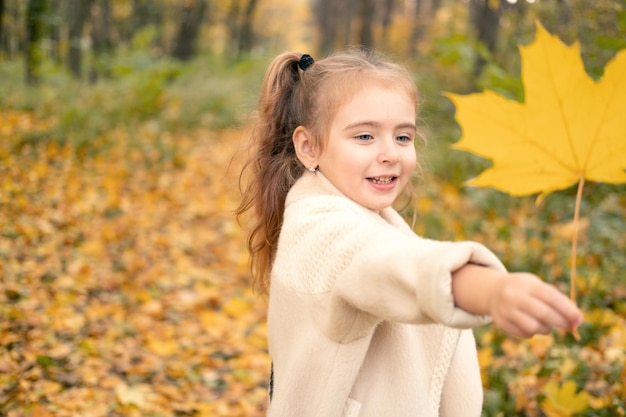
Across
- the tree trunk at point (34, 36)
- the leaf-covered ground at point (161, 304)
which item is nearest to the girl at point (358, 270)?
the leaf-covered ground at point (161, 304)

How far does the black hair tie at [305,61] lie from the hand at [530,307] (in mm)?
1170

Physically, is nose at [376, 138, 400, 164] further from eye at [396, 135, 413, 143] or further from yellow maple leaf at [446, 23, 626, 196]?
yellow maple leaf at [446, 23, 626, 196]

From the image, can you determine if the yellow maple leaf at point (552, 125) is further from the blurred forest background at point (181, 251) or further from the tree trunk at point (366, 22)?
the tree trunk at point (366, 22)

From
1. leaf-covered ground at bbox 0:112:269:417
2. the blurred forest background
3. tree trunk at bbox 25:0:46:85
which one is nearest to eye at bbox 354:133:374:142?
the blurred forest background

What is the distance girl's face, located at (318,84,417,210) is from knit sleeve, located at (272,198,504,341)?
0.09 metres

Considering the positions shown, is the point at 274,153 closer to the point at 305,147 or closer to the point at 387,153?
the point at 305,147

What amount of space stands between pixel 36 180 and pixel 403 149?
5.38 metres

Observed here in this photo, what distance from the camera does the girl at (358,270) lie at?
112cm

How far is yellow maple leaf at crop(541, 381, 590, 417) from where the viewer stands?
7.73ft

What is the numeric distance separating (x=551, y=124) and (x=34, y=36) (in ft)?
38.3

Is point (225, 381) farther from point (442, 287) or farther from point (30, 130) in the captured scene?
point (30, 130)

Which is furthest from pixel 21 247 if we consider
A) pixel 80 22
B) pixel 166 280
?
pixel 80 22

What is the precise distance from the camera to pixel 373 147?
1.54 meters

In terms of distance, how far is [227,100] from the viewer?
11.1 m
